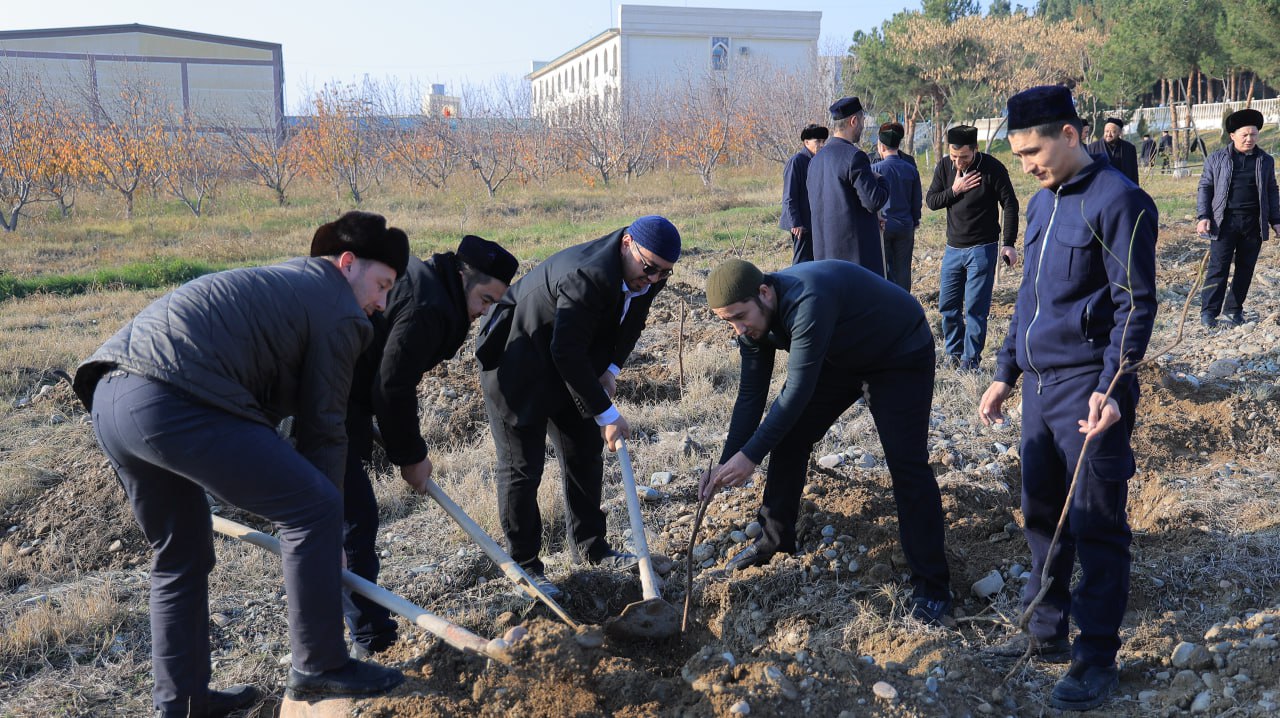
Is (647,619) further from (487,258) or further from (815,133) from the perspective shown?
(815,133)

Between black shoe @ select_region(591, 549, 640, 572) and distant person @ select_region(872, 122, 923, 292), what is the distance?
153 inches

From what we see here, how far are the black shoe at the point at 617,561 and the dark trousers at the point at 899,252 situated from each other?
12.9ft

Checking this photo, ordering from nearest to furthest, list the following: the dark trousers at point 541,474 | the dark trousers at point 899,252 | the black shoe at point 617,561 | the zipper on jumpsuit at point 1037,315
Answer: the zipper on jumpsuit at point 1037,315
the dark trousers at point 541,474
the black shoe at point 617,561
the dark trousers at point 899,252

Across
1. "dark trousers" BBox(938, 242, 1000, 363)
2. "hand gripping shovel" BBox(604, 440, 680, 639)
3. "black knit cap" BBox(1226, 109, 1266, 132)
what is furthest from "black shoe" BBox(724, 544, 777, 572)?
"black knit cap" BBox(1226, 109, 1266, 132)

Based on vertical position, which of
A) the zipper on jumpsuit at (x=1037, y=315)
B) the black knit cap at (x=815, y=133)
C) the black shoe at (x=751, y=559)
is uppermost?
the black knit cap at (x=815, y=133)

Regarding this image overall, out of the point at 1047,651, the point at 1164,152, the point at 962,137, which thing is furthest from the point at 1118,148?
the point at 1164,152

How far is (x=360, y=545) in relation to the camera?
3.29 meters

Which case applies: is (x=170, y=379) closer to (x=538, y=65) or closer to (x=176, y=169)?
(x=176, y=169)

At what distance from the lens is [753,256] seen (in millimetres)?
12648

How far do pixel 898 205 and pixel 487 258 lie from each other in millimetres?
4698

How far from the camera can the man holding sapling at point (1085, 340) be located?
→ 258 cm

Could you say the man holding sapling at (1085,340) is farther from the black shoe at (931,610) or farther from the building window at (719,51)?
the building window at (719,51)

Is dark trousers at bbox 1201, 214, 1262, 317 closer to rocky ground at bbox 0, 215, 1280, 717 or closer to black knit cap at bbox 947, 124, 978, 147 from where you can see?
rocky ground at bbox 0, 215, 1280, 717

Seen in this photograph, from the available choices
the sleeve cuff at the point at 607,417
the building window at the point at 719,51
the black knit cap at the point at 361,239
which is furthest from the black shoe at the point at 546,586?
the building window at the point at 719,51
